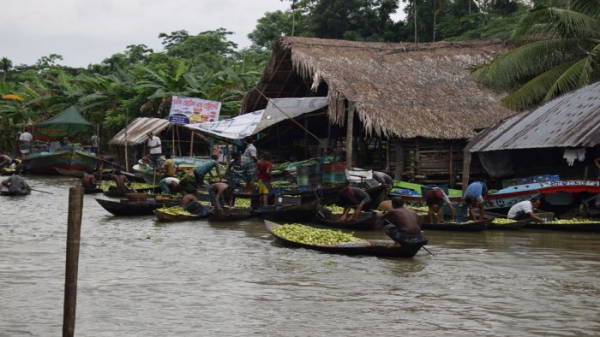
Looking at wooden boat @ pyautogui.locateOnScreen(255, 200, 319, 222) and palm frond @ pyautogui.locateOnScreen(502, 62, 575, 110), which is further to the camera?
palm frond @ pyautogui.locateOnScreen(502, 62, 575, 110)

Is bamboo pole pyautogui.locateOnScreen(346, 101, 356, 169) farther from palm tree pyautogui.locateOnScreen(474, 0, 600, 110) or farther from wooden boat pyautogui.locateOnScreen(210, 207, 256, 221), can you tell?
palm tree pyautogui.locateOnScreen(474, 0, 600, 110)

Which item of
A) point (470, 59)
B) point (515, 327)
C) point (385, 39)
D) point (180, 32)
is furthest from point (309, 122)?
point (180, 32)

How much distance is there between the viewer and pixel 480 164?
76.0ft

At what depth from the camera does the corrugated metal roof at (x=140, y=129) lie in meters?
30.5

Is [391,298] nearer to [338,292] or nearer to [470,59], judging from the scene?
[338,292]

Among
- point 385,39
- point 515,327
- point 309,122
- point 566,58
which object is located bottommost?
point 515,327

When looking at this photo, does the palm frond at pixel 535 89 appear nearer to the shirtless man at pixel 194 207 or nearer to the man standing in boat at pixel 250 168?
the man standing in boat at pixel 250 168

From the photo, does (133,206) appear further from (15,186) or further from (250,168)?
(15,186)

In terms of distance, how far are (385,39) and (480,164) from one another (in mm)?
16545

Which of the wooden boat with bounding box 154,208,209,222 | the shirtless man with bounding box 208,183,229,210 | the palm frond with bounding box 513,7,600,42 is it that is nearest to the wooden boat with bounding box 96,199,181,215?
the wooden boat with bounding box 154,208,209,222

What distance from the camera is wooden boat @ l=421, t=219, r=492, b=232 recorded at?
16.2 meters

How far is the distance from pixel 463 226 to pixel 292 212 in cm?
352

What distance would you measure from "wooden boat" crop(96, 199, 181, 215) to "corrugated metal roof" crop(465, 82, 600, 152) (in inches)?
297

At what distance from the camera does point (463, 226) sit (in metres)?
16.3
